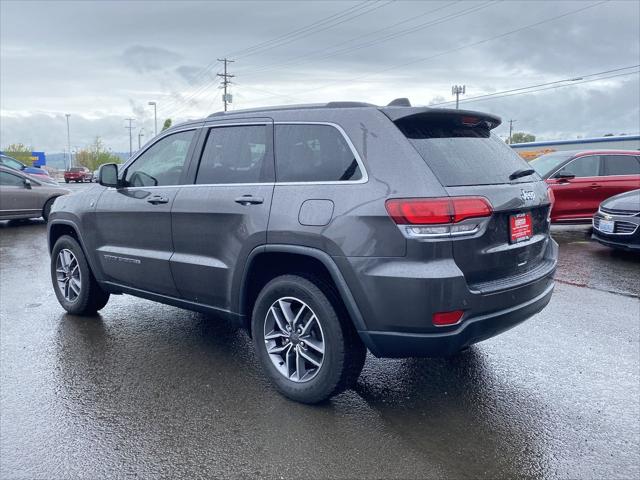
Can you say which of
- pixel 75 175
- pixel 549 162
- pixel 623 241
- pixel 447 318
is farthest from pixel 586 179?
pixel 75 175

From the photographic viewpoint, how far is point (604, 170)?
10.8m

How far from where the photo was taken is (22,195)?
13.1m

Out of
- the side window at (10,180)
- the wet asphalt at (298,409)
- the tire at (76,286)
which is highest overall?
the side window at (10,180)

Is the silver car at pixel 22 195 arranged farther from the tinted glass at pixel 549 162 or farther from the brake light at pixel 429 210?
the brake light at pixel 429 210

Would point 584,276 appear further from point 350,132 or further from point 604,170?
point 350,132

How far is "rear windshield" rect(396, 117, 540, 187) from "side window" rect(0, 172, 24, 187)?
40.9 feet

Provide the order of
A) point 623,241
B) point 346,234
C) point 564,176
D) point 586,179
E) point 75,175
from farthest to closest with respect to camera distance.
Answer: point 75,175 < point 586,179 < point 564,176 < point 623,241 < point 346,234

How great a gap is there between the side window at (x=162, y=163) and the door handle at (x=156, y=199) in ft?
0.42

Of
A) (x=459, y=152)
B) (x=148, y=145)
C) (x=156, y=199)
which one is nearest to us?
(x=459, y=152)

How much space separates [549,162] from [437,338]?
30.5ft

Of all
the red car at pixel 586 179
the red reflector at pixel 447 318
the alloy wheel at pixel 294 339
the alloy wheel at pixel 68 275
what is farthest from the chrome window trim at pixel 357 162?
the red car at pixel 586 179

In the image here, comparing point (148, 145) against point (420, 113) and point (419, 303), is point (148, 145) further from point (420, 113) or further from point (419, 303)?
point (419, 303)

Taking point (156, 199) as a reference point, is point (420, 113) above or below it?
above

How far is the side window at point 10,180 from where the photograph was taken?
1291 cm
